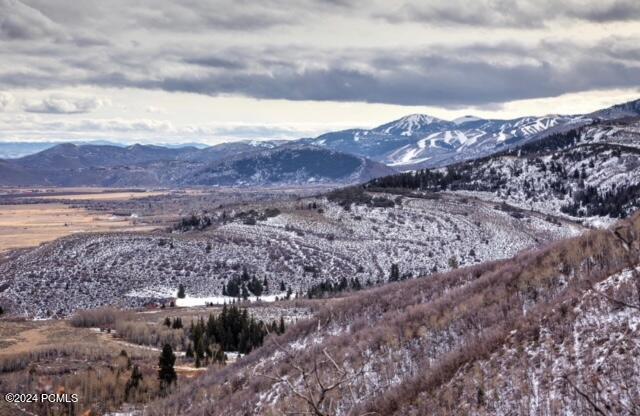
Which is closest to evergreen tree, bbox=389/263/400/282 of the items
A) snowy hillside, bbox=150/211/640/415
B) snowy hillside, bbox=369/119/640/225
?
snowy hillside, bbox=369/119/640/225

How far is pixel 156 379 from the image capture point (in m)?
39.2

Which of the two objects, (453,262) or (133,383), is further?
(453,262)

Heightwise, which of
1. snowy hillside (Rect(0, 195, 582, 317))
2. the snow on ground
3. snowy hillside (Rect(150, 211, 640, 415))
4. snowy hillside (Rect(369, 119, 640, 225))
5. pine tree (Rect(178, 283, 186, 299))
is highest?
snowy hillside (Rect(150, 211, 640, 415))

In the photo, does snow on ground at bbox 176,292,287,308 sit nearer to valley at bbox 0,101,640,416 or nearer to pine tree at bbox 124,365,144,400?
valley at bbox 0,101,640,416

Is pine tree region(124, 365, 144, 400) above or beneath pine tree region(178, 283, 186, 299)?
above

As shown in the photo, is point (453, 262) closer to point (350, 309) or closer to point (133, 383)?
point (133, 383)

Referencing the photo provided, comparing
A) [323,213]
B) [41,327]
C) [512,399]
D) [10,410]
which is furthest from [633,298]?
[323,213]

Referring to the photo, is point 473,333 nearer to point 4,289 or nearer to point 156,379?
point 156,379

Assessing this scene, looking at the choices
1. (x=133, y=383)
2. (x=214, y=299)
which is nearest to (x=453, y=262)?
(x=214, y=299)

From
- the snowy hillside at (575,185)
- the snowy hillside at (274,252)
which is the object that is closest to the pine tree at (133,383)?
the snowy hillside at (274,252)

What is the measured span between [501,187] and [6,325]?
159 m

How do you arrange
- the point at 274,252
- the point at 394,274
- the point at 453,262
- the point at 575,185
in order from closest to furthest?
the point at 394,274 < the point at 453,262 < the point at 274,252 < the point at 575,185

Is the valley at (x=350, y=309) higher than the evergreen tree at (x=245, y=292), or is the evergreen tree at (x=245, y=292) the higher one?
the valley at (x=350, y=309)

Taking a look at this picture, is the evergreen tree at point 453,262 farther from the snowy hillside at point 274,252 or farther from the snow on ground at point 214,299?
the snow on ground at point 214,299
